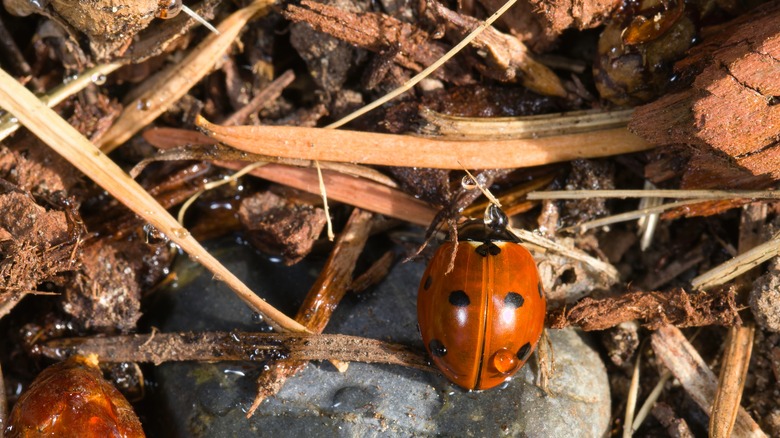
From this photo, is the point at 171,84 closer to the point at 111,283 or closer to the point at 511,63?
the point at 111,283

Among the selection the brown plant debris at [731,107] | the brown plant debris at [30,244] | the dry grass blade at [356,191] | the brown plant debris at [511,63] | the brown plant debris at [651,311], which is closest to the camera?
the brown plant debris at [731,107]

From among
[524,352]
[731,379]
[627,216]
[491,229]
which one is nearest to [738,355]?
[731,379]

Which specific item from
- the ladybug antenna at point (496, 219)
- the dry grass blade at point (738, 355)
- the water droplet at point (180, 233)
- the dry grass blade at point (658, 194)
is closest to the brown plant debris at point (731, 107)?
the dry grass blade at point (658, 194)

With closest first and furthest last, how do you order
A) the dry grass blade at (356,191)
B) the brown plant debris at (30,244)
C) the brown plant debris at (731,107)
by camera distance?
the brown plant debris at (731,107) → the brown plant debris at (30,244) → the dry grass blade at (356,191)

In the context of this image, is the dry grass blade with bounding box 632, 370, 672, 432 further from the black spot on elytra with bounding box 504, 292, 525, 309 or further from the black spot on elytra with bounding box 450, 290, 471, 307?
the black spot on elytra with bounding box 450, 290, 471, 307

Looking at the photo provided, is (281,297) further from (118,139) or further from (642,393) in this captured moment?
(642,393)

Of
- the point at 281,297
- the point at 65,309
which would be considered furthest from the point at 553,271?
the point at 65,309

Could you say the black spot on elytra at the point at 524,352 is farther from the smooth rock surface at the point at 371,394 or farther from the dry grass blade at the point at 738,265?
the dry grass blade at the point at 738,265
